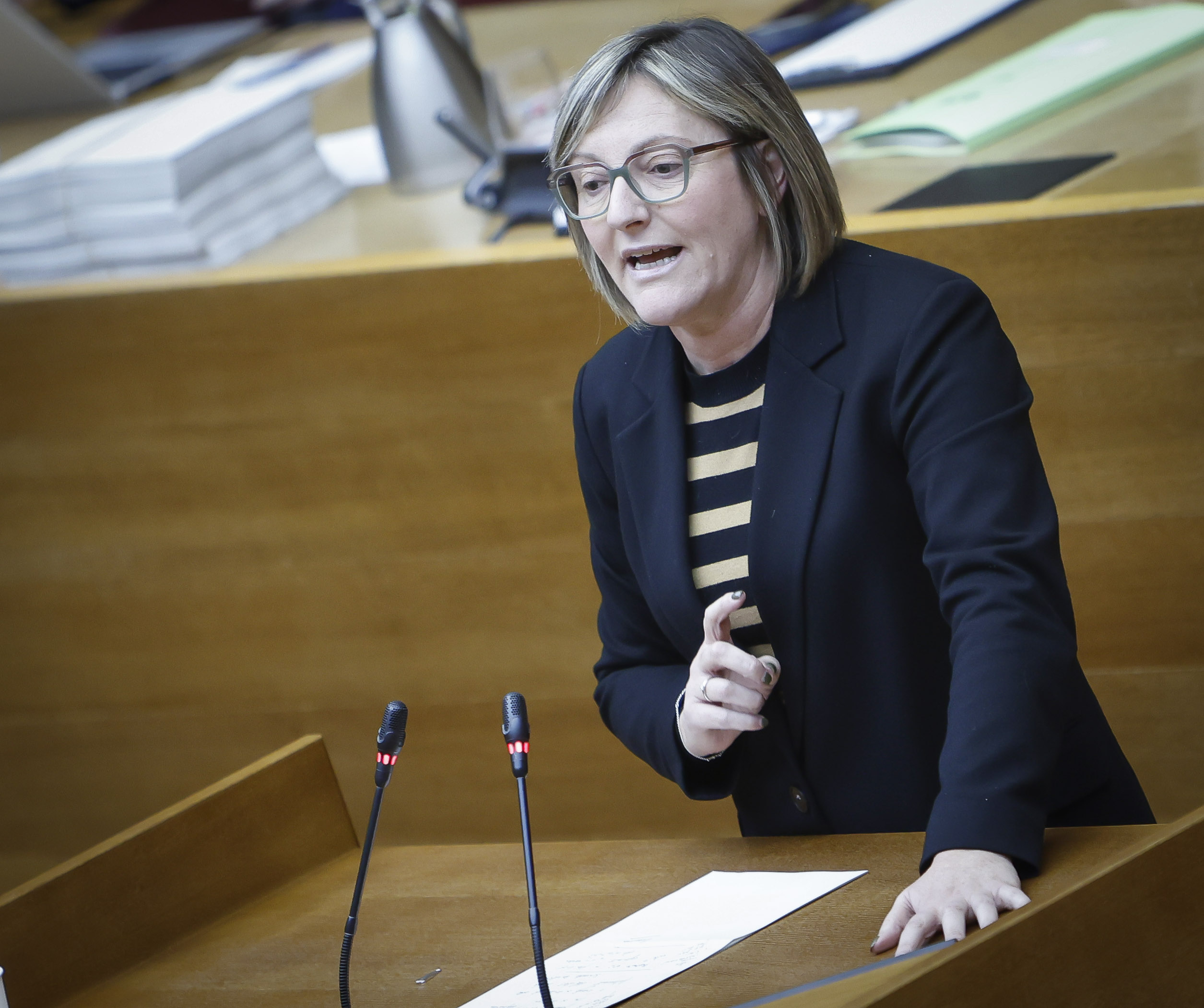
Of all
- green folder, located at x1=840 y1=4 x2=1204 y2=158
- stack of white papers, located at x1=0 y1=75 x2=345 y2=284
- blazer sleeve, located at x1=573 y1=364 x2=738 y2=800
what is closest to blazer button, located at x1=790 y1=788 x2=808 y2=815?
blazer sleeve, located at x1=573 y1=364 x2=738 y2=800

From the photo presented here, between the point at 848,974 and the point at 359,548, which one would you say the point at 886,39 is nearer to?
the point at 359,548

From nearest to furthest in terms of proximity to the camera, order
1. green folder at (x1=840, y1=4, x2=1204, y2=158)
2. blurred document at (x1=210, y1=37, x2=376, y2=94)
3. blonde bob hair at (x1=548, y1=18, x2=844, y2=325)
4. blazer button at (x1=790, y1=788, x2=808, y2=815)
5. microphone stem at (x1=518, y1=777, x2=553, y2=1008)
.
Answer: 1. microphone stem at (x1=518, y1=777, x2=553, y2=1008)
2. blonde bob hair at (x1=548, y1=18, x2=844, y2=325)
3. blazer button at (x1=790, y1=788, x2=808, y2=815)
4. green folder at (x1=840, y1=4, x2=1204, y2=158)
5. blurred document at (x1=210, y1=37, x2=376, y2=94)

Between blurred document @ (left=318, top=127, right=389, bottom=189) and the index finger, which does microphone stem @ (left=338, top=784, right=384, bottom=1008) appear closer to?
the index finger

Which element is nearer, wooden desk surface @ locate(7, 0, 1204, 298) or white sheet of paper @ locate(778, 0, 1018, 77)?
wooden desk surface @ locate(7, 0, 1204, 298)

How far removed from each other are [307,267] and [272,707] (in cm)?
71

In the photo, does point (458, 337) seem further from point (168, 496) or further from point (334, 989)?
point (334, 989)

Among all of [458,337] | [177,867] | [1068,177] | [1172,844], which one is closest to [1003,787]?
[1172,844]

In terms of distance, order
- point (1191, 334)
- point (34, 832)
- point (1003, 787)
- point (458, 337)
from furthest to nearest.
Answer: point (34, 832) → point (458, 337) → point (1191, 334) → point (1003, 787)

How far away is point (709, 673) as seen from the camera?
1.13 m

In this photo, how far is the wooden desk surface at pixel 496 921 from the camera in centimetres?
101

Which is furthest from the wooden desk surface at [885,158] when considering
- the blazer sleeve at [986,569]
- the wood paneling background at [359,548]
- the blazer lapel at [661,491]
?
the blazer sleeve at [986,569]

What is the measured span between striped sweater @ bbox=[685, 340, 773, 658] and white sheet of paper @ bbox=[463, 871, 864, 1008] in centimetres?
23

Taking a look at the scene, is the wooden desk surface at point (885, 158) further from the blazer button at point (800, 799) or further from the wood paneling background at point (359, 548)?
the blazer button at point (800, 799)

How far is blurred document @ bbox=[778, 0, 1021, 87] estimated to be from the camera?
229 centimetres
